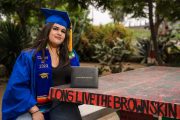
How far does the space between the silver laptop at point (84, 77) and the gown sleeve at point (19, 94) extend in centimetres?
34

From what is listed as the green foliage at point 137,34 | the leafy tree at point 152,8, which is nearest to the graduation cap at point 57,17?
the leafy tree at point 152,8

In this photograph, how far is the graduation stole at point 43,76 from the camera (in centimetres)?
300

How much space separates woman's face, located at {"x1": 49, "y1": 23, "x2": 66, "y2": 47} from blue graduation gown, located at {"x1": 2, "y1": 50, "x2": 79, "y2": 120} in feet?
0.80

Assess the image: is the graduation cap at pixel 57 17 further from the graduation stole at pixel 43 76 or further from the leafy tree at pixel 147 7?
the leafy tree at pixel 147 7

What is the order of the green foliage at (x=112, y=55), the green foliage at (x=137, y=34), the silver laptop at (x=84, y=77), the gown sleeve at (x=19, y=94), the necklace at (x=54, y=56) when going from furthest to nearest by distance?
1. the green foliage at (x=137, y=34)
2. the green foliage at (x=112, y=55)
3. the necklace at (x=54, y=56)
4. the silver laptop at (x=84, y=77)
5. the gown sleeve at (x=19, y=94)

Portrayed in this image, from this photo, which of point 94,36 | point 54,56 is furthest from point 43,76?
point 94,36

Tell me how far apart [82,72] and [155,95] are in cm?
61

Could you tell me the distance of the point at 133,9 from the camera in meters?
11.0

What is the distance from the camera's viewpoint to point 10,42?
10.0 m

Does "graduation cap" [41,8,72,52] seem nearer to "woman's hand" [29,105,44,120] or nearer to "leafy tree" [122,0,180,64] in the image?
"woman's hand" [29,105,44,120]

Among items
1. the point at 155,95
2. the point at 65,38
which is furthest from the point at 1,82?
the point at 155,95

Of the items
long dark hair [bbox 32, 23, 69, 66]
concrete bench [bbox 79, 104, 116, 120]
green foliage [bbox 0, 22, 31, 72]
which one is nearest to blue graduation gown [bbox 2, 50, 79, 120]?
long dark hair [bbox 32, 23, 69, 66]

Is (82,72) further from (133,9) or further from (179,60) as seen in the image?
(179,60)

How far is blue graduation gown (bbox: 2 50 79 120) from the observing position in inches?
113
